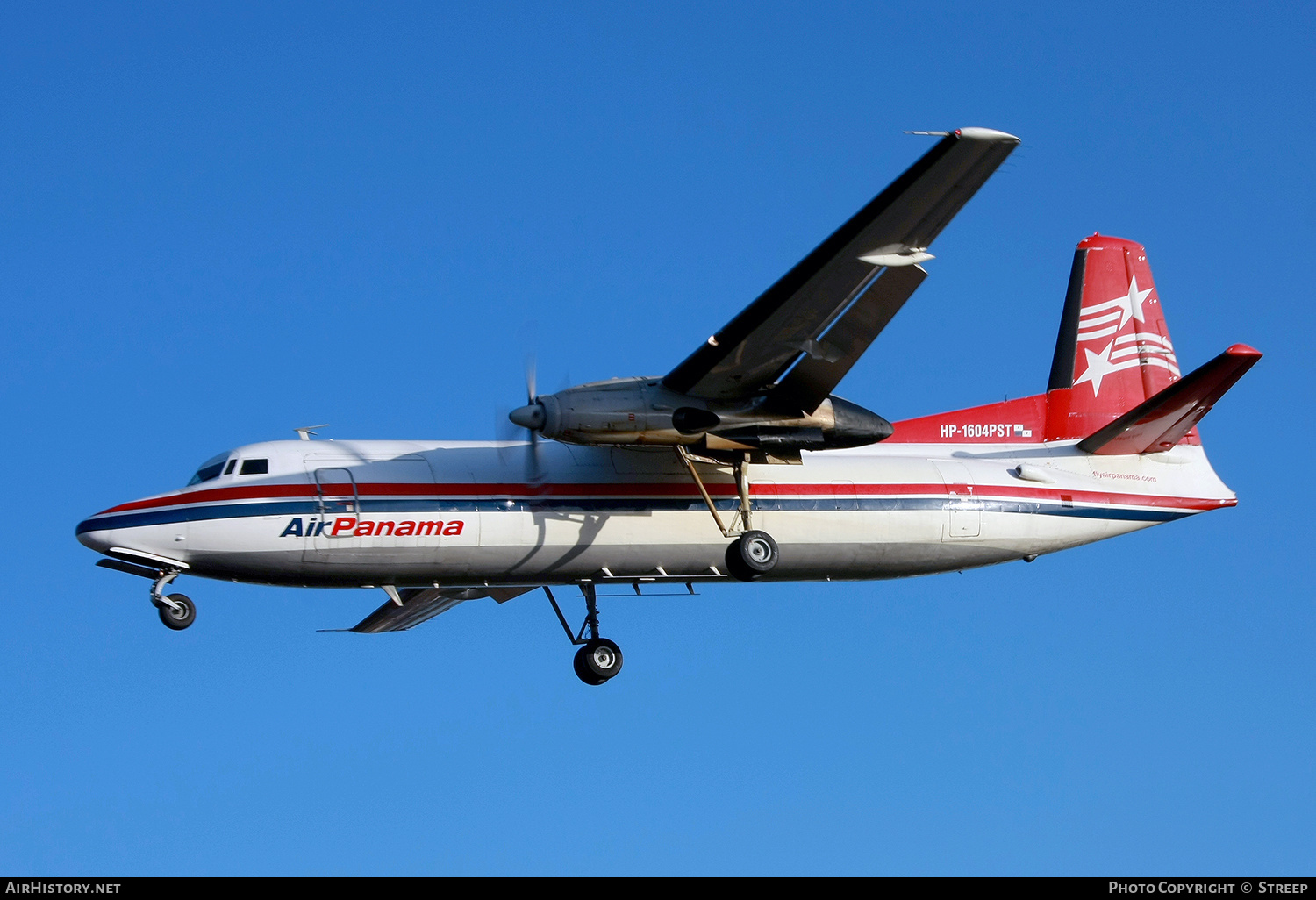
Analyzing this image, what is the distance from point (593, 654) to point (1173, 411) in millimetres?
9041

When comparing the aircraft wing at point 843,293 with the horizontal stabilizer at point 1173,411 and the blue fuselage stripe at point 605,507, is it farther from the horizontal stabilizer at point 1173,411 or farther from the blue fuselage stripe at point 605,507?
the horizontal stabilizer at point 1173,411

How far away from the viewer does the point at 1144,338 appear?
2367cm

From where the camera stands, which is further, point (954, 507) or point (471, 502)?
point (954, 507)

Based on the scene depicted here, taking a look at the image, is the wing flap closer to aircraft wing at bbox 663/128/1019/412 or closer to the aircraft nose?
aircraft wing at bbox 663/128/1019/412

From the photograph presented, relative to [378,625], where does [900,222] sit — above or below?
above

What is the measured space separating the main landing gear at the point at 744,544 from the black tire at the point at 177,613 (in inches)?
253

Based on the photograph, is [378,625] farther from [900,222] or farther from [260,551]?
[900,222]

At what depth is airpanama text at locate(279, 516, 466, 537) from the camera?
18.1 m

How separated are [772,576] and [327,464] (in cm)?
617

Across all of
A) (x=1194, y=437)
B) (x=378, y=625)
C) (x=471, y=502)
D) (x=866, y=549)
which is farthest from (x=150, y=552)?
(x=1194, y=437)

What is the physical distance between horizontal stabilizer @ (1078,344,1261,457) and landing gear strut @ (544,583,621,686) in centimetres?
767

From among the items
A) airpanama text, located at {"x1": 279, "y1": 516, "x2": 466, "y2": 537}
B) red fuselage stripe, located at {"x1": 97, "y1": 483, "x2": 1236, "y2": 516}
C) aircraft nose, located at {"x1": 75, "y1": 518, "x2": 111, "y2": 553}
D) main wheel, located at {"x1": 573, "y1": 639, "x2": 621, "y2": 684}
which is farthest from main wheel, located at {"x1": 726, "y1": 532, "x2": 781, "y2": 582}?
aircraft nose, located at {"x1": 75, "y1": 518, "x2": 111, "y2": 553}
